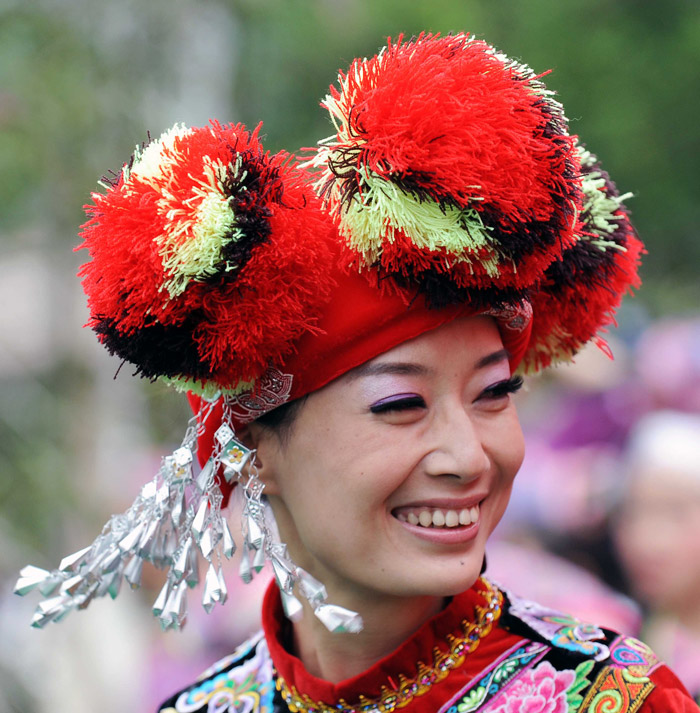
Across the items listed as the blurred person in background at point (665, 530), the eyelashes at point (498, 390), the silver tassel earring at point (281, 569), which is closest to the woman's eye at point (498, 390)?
the eyelashes at point (498, 390)

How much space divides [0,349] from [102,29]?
182 centimetres

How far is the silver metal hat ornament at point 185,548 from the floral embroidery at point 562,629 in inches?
16.5

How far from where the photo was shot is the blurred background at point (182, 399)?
143 inches

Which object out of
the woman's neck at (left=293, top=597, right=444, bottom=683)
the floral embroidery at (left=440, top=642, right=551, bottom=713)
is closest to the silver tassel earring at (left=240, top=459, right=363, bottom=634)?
the woman's neck at (left=293, top=597, right=444, bottom=683)

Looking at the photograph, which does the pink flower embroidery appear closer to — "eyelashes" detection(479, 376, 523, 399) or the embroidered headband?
the embroidered headband

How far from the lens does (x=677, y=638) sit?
340 centimetres

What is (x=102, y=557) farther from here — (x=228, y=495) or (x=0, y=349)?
(x=0, y=349)

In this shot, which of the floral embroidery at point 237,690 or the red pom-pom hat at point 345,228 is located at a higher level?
the red pom-pom hat at point 345,228

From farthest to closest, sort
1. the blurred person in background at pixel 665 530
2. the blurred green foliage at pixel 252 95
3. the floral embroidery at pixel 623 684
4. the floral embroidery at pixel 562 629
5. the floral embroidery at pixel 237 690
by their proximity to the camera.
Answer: the blurred green foliage at pixel 252 95
the blurred person in background at pixel 665 530
the floral embroidery at pixel 237 690
the floral embroidery at pixel 562 629
the floral embroidery at pixel 623 684

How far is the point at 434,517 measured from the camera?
64.5 inches

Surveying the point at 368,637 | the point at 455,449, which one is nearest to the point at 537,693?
the point at 368,637

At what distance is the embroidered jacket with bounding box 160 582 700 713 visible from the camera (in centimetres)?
162

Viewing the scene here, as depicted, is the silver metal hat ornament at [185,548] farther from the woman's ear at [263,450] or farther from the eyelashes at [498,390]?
the eyelashes at [498,390]

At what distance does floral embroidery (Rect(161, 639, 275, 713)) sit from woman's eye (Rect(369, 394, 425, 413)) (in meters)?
Result: 0.74
